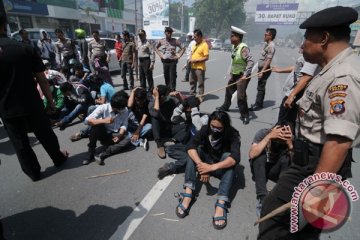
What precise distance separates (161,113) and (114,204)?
72.9 inches

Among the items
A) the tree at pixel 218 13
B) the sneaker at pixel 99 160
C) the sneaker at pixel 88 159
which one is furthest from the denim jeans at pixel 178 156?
the tree at pixel 218 13

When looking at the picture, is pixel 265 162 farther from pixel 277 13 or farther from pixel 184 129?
pixel 277 13

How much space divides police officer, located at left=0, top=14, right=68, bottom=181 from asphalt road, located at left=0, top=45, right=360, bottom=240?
0.41m

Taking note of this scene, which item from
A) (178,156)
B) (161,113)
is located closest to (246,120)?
(161,113)

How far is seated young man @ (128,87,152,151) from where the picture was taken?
12.9 feet

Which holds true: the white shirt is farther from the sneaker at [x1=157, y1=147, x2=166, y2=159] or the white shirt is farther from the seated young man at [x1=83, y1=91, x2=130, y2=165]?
the sneaker at [x1=157, y1=147, x2=166, y2=159]

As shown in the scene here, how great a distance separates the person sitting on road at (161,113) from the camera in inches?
152

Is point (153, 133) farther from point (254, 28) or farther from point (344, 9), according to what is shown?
point (254, 28)

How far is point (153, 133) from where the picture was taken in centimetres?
388

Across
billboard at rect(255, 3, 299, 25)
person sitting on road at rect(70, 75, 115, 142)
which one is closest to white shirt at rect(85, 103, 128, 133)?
person sitting on road at rect(70, 75, 115, 142)

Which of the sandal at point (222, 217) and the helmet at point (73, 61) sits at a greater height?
the helmet at point (73, 61)

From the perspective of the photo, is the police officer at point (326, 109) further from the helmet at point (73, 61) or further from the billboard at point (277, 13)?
the billboard at point (277, 13)

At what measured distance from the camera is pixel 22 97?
258 centimetres

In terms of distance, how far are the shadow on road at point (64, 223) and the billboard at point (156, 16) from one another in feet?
94.4
